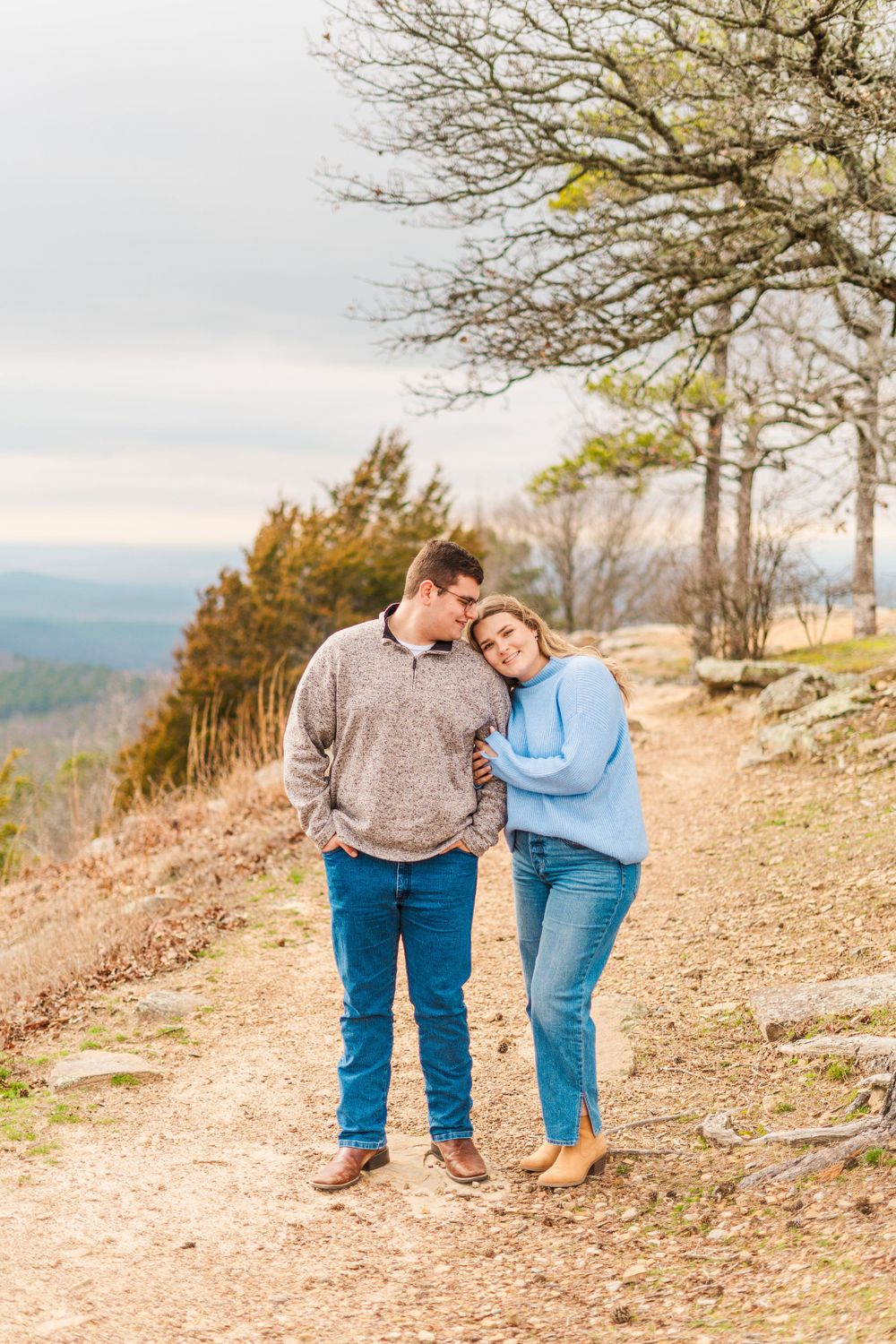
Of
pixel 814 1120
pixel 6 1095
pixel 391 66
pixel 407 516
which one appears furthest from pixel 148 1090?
pixel 407 516

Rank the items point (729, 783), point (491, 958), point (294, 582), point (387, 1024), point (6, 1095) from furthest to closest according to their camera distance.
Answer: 1. point (294, 582)
2. point (729, 783)
3. point (491, 958)
4. point (6, 1095)
5. point (387, 1024)

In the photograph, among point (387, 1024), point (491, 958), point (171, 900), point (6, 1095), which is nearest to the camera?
point (387, 1024)

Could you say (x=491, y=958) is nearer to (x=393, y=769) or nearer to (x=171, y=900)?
(x=171, y=900)

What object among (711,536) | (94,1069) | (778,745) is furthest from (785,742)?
(711,536)

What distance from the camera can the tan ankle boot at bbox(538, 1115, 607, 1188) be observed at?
375 centimetres

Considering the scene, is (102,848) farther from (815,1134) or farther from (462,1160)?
(815,1134)

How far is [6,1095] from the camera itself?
4.86 m

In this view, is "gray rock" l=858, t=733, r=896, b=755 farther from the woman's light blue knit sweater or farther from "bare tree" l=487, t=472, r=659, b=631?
"bare tree" l=487, t=472, r=659, b=631

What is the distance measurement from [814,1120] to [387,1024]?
59.1 inches

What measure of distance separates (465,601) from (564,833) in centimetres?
79

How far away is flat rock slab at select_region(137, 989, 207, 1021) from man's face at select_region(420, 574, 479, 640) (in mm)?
3103

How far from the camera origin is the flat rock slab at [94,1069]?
4.97 metres

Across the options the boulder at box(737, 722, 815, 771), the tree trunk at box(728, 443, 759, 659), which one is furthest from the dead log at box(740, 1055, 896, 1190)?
the tree trunk at box(728, 443, 759, 659)

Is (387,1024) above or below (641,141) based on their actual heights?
below
